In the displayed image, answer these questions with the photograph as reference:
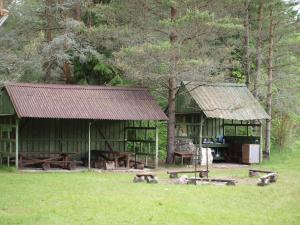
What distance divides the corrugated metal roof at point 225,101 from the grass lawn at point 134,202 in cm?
736

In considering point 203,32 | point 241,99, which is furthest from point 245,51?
point 203,32

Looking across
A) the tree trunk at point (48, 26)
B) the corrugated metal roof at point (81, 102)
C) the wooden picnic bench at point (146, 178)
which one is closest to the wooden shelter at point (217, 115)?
the corrugated metal roof at point (81, 102)

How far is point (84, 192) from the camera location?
1570 centimetres

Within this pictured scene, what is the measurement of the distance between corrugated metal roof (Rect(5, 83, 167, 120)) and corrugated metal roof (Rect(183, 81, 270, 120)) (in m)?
2.81

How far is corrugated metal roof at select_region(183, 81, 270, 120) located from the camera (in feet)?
89.6

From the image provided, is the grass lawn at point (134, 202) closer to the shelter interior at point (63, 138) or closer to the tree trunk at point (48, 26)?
the shelter interior at point (63, 138)

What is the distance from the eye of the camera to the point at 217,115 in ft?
88.3

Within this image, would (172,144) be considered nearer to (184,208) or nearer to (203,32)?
(203,32)

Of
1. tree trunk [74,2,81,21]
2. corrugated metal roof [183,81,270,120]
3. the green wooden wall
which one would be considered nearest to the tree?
corrugated metal roof [183,81,270,120]

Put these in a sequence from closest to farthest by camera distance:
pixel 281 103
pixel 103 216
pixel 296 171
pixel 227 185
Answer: pixel 103 216 < pixel 227 185 < pixel 296 171 < pixel 281 103

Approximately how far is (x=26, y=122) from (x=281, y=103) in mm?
15914

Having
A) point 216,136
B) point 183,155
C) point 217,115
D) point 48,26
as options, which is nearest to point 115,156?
point 183,155

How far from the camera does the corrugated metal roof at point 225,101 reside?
2730 centimetres

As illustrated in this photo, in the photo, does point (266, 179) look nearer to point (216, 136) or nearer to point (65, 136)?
point (65, 136)
